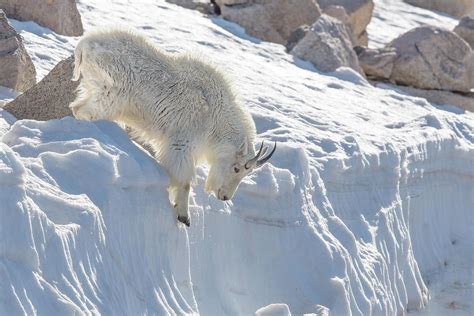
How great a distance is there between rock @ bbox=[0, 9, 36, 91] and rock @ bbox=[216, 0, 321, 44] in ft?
25.6

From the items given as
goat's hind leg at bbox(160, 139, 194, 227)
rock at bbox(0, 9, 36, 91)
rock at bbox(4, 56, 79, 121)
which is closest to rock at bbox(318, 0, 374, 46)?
rock at bbox(0, 9, 36, 91)

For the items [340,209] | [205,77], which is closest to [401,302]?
[340,209]

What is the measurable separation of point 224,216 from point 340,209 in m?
2.00

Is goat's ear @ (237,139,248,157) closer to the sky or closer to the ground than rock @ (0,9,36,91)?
closer to the sky

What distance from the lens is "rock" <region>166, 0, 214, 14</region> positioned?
747 inches

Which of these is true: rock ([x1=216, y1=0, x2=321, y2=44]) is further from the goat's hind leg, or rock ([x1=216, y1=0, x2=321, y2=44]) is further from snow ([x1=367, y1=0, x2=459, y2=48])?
the goat's hind leg

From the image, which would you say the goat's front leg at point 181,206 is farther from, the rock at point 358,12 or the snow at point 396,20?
the snow at point 396,20

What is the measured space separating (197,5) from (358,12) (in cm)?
375

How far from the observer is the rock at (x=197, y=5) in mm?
18969

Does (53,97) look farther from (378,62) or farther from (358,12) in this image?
(358,12)

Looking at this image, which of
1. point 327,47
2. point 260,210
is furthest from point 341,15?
point 260,210

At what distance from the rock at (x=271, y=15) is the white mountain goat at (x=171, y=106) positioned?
9256mm

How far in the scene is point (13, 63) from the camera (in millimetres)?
10328

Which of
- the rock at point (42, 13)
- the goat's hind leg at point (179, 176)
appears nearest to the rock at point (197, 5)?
the rock at point (42, 13)
